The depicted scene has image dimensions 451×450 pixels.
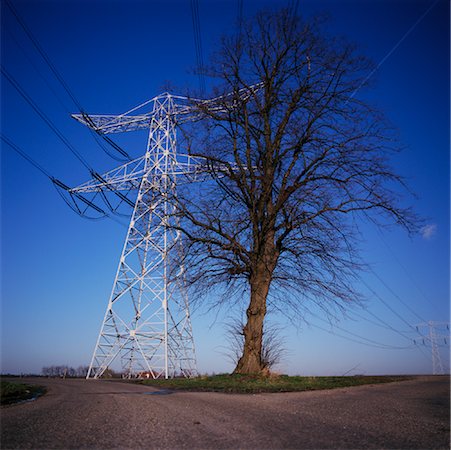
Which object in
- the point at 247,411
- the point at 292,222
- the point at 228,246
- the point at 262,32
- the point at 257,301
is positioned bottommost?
the point at 247,411

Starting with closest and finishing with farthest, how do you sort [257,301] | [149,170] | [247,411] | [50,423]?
1. [50,423]
2. [247,411]
3. [257,301]
4. [149,170]

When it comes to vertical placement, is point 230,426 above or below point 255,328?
below

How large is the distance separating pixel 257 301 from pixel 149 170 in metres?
11.3

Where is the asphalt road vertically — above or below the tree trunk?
below

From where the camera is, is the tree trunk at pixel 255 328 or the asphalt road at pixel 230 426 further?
the tree trunk at pixel 255 328

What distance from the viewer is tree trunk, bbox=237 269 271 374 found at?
11016 millimetres

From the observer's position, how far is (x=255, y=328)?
11.2 metres

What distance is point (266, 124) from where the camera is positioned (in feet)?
43.1

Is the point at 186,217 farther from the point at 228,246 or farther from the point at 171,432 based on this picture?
the point at 171,432

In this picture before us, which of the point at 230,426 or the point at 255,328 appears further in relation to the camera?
the point at 255,328

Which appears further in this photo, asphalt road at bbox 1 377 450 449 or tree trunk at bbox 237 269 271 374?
tree trunk at bbox 237 269 271 374

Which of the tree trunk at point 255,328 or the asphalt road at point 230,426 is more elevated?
the tree trunk at point 255,328

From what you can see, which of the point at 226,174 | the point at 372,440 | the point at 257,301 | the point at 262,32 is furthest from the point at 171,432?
the point at 262,32

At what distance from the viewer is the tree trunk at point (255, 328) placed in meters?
11.0
